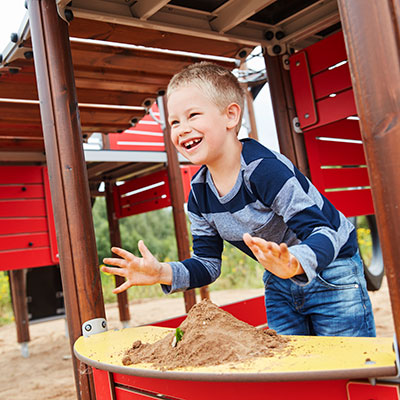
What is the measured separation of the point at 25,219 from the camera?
4730 mm

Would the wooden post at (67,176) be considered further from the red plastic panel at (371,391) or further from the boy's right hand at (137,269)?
the red plastic panel at (371,391)

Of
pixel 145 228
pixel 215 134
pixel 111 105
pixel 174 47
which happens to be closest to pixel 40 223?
pixel 111 105

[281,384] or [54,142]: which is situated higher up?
[54,142]

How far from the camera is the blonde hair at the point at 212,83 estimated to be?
1.64m

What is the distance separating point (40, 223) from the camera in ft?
15.7

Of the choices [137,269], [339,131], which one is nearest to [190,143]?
[137,269]

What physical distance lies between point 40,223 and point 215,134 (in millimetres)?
3630

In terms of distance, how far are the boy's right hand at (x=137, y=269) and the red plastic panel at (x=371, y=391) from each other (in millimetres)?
748

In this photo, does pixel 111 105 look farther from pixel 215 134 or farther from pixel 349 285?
pixel 349 285

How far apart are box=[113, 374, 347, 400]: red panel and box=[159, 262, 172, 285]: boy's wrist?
1.12ft

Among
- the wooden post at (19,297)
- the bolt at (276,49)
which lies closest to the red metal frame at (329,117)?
the bolt at (276,49)

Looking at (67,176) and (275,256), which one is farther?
(67,176)

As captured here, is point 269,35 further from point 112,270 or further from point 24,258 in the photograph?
point 24,258

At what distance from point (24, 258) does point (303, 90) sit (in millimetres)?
3166
